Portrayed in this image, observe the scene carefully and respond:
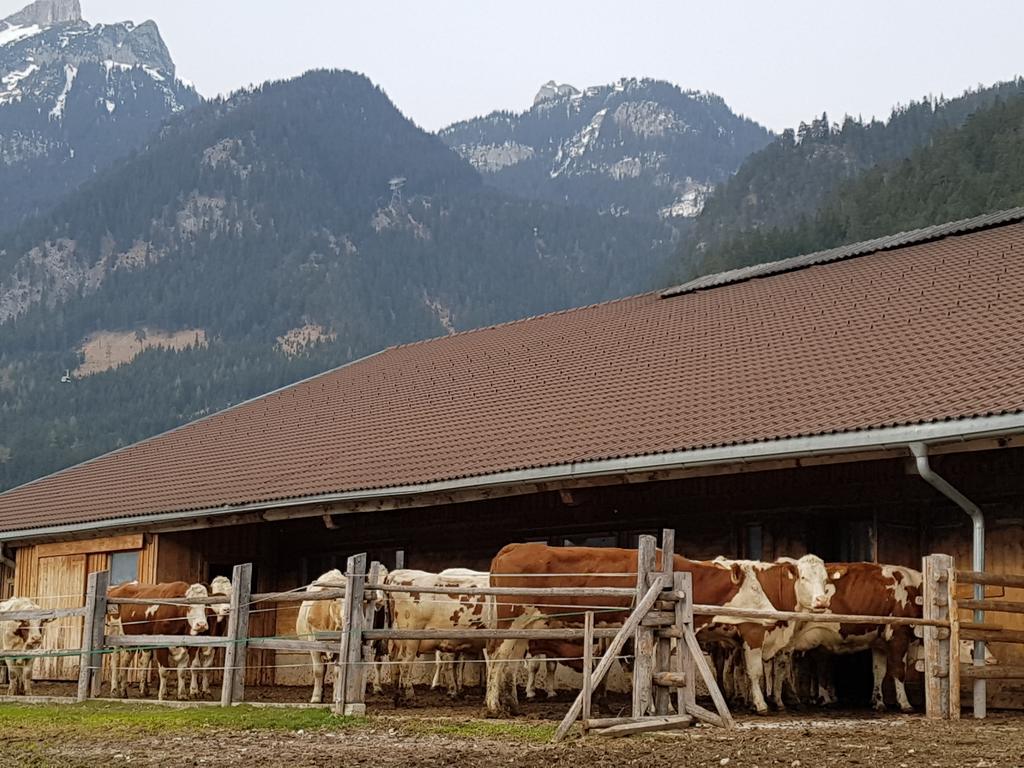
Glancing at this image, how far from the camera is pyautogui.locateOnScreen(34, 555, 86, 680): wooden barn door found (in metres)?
23.7

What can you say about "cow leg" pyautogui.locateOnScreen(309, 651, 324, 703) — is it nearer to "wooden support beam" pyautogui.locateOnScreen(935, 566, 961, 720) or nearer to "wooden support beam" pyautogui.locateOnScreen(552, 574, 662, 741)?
"wooden support beam" pyautogui.locateOnScreen(552, 574, 662, 741)

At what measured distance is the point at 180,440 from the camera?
2819 centimetres

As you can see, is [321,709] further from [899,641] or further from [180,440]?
→ [180,440]

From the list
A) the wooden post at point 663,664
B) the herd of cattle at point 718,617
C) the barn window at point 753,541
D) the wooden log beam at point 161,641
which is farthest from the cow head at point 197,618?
the wooden post at point 663,664

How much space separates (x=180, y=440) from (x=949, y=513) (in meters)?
16.7

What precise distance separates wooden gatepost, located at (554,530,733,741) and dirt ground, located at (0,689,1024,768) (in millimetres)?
267

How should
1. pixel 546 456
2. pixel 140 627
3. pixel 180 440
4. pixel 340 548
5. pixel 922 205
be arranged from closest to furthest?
pixel 546 456 < pixel 140 627 < pixel 340 548 < pixel 180 440 < pixel 922 205

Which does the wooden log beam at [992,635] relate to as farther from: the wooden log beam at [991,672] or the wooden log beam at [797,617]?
the wooden log beam at [797,617]

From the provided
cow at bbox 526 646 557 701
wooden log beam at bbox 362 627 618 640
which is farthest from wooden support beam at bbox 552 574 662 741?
cow at bbox 526 646 557 701

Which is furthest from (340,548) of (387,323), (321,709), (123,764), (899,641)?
(387,323)

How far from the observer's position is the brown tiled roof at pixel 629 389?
644 inches

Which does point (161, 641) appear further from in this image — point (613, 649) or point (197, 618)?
point (613, 649)

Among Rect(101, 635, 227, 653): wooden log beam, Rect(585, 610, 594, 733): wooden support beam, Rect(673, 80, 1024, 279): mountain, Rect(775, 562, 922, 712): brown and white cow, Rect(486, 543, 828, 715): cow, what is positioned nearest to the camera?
Rect(585, 610, 594, 733): wooden support beam

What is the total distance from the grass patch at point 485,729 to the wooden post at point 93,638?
18.8 feet
